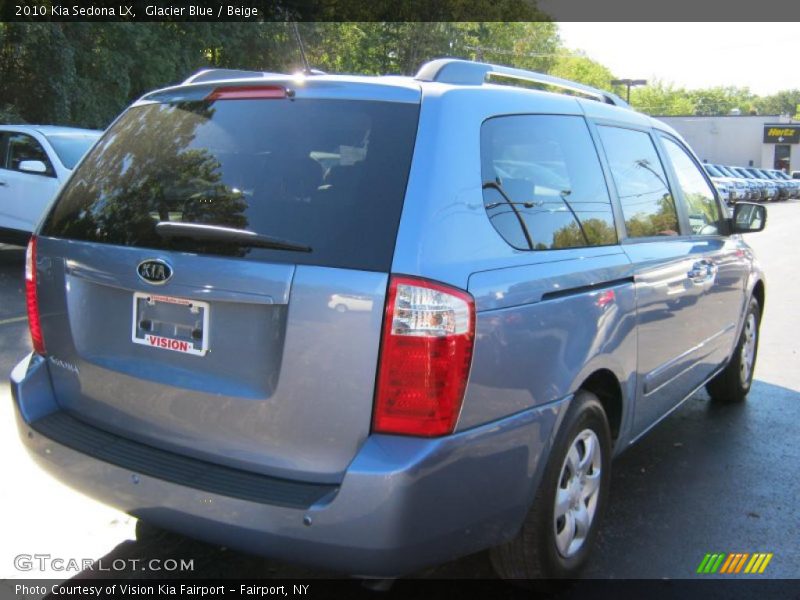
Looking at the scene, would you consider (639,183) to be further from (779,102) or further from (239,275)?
(779,102)

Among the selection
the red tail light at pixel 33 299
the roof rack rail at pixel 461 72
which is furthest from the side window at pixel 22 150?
the roof rack rail at pixel 461 72

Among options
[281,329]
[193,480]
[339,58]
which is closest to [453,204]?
[281,329]

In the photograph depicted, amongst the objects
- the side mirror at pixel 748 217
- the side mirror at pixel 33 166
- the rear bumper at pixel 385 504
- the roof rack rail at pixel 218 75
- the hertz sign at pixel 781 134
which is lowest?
the rear bumper at pixel 385 504

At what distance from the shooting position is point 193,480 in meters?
2.54

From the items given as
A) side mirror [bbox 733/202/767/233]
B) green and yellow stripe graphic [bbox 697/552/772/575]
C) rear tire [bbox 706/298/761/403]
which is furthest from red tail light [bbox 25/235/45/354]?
rear tire [bbox 706/298/761/403]

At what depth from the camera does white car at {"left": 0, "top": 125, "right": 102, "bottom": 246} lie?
987cm

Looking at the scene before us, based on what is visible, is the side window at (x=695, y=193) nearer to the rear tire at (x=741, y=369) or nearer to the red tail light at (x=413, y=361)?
the rear tire at (x=741, y=369)

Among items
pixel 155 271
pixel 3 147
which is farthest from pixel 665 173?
pixel 3 147

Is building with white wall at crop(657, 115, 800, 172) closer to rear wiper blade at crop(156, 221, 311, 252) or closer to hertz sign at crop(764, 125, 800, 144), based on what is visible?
hertz sign at crop(764, 125, 800, 144)

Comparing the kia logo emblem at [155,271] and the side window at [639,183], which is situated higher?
the side window at [639,183]

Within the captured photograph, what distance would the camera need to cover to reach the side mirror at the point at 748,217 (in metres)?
5.00

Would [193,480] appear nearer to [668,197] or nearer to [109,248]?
[109,248]

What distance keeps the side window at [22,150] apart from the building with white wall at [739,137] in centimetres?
6222

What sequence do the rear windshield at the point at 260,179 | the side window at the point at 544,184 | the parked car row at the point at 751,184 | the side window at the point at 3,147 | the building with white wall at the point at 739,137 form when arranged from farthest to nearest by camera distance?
the building with white wall at the point at 739,137 → the parked car row at the point at 751,184 → the side window at the point at 3,147 → the side window at the point at 544,184 → the rear windshield at the point at 260,179
